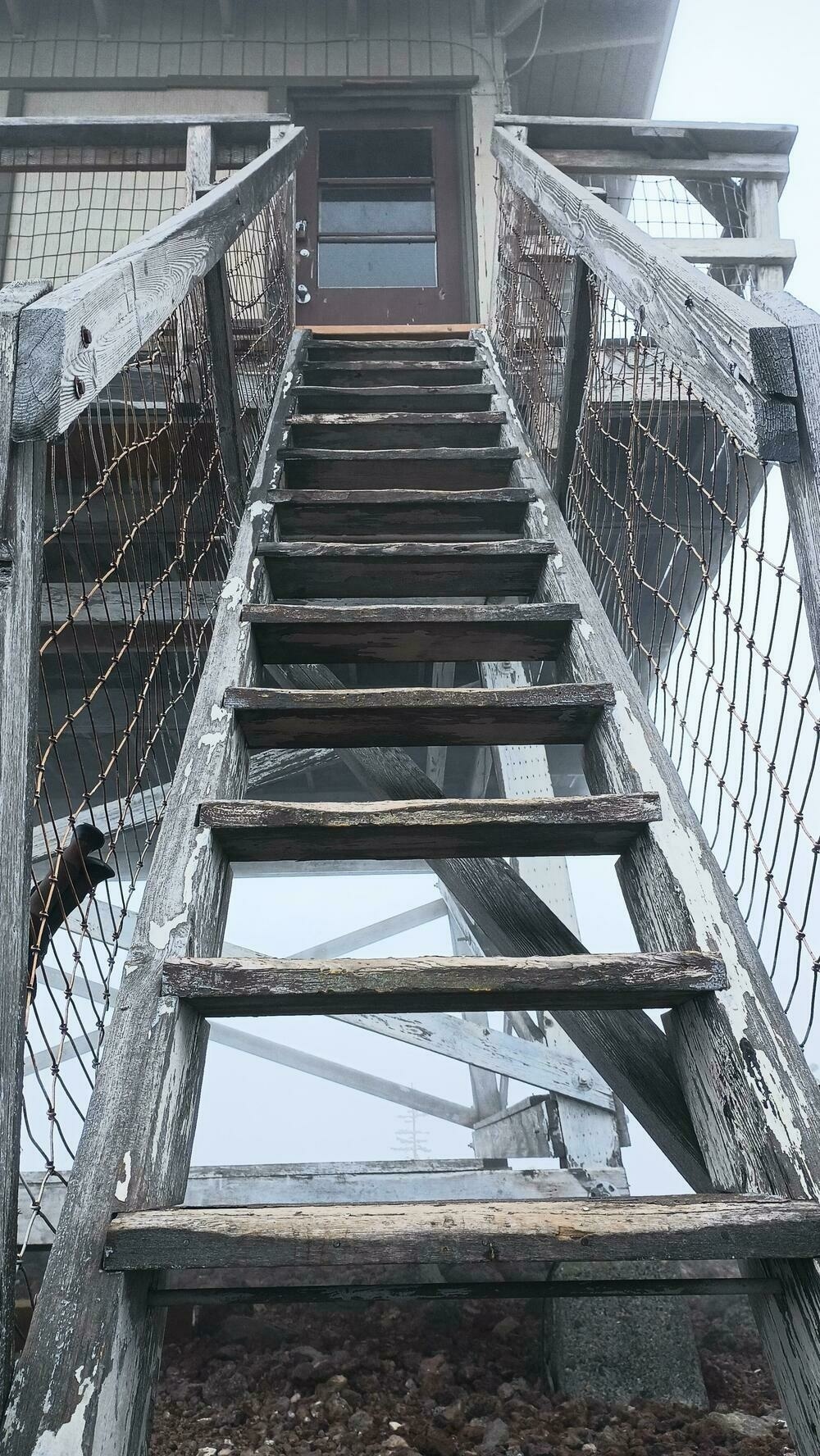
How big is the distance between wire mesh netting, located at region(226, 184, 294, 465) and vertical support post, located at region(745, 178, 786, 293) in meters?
1.94

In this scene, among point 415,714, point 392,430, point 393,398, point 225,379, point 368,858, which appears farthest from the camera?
point 393,398

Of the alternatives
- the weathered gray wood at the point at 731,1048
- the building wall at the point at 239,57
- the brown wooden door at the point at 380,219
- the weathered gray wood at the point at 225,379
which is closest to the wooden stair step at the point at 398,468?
the weathered gray wood at the point at 225,379

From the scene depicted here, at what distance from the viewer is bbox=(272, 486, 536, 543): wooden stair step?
271cm

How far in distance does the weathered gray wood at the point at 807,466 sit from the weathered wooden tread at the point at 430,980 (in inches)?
18.0

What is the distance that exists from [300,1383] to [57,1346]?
1880 mm

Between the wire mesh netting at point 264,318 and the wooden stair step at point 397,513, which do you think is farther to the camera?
the wire mesh netting at point 264,318

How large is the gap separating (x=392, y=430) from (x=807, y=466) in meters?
2.30

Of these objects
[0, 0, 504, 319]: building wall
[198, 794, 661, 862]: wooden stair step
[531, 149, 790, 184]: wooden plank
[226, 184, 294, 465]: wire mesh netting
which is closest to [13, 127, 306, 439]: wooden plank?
[198, 794, 661, 862]: wooden stair step

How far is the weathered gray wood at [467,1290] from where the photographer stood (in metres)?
1.08

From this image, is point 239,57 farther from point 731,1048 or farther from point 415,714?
point 731,1048

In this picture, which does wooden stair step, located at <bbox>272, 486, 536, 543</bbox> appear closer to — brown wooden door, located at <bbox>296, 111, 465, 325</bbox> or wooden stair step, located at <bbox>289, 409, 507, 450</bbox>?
wooden stair step, located at <bbox>289, 409, 507, 450</bbox>

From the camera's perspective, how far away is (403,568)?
2.47m

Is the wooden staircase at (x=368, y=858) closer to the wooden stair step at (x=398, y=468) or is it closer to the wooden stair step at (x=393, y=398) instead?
the wooden stair step at (x=398, y=468)

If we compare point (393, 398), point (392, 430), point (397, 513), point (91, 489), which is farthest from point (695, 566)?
point (91, 489)
